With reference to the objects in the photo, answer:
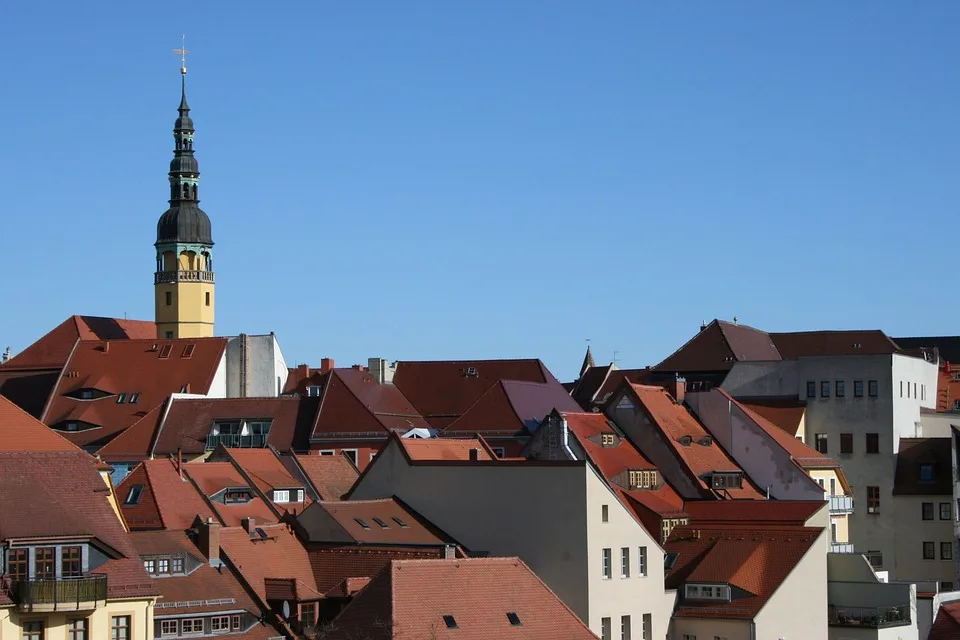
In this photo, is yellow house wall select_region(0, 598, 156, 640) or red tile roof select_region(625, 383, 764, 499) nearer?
yellow house wall select_region(0, 598, 156, 640)

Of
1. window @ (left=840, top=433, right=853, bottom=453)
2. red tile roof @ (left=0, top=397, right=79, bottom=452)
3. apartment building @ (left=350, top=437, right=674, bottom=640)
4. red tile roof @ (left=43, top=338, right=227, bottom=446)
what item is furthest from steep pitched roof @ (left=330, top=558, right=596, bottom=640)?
red tile roof @ (left=43, top=338, right=227, bottom=446)

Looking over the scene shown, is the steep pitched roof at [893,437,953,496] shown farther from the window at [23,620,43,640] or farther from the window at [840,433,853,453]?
the window at [23,620,43,640]

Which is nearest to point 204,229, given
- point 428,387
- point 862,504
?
point 428,387

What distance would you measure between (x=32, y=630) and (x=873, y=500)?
5375 cm

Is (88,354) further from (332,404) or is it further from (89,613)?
(89,613)

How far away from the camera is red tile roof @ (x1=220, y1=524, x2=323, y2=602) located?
62438 mm

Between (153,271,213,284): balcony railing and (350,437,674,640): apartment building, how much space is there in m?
73.6

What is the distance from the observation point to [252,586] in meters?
62.2

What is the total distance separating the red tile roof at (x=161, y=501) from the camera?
227 feet

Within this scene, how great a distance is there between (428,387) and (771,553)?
47.3 m

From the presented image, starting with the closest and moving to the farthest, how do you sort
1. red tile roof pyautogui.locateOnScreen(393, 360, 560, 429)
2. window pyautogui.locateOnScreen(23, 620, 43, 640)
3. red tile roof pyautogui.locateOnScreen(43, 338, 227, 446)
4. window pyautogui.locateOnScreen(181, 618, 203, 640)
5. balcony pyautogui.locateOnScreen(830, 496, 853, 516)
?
window pyautogui.locateOnScreen(23, 620, 43, 640) → window pyautogui.locateOnScreen(181, 618, 203, 640) → balcony pyautogui.locateOnScreen(830, 496, 853, 516) → red tile roof pyautogui.locateOnScreen(393, 360, 560, 429) → red tile roof pyautogui.locateOnScreen(43, 338, 227, 446)

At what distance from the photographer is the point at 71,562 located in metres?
53.6

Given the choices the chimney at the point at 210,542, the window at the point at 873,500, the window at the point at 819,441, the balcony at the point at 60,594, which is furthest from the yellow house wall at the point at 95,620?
the window at the point at 873,500

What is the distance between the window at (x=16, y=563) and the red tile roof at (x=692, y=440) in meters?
34.7
